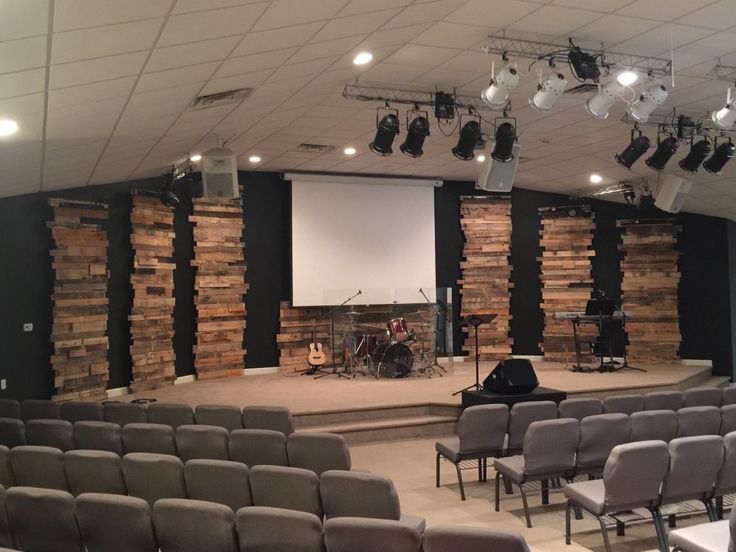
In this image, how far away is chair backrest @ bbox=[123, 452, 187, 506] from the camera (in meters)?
4.05

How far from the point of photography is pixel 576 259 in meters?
12.7

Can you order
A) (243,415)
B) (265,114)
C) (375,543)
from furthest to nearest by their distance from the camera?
(265,114) < (243,415) < (375,543)

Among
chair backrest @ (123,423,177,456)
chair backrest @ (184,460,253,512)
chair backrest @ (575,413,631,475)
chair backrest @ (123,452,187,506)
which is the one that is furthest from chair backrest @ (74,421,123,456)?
chair backrest @ (575,413,631,475)

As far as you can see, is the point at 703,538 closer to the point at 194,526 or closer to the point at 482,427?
the point at 482,427

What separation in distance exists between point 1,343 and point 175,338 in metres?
3.15

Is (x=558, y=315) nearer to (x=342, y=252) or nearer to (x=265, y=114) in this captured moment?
(x=342, y=252)

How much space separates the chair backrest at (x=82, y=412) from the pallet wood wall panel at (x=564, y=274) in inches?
357

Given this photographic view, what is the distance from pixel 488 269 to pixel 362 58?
775cm

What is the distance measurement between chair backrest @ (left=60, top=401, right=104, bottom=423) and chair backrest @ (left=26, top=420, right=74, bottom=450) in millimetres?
744

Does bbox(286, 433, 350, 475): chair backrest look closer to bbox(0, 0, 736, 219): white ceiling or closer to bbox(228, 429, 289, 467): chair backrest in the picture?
bbox(228, 429, 289, 467): chair backrest

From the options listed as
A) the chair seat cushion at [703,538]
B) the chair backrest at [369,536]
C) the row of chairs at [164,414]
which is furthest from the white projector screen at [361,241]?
the chair backrest at [369,536]

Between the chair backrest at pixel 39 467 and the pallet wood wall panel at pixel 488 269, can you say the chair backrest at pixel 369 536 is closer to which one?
the chair backrest at pixel 39 467

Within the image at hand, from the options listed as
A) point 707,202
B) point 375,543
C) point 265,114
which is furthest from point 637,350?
point 375,543

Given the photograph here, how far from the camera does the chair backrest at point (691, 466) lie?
4289 mm
